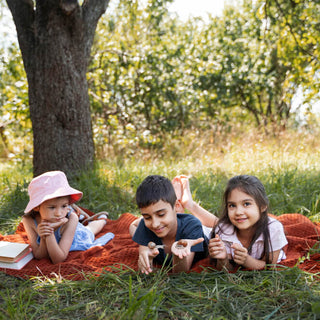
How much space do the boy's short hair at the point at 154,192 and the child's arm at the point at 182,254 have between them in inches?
11.9

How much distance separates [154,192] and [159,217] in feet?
0.58

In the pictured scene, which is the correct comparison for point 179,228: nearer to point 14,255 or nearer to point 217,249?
point 217,249

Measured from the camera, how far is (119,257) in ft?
9.22

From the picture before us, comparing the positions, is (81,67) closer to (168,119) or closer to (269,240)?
(269,240)

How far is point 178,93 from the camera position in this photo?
8344 millimetres

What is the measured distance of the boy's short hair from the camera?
2344 millimetres

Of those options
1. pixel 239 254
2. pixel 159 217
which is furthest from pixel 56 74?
pixel 239 254

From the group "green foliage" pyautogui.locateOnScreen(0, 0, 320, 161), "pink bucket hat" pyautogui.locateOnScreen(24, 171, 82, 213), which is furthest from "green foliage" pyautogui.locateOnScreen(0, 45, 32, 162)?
"pink bucket hat" pyautogui.locateOnScreen(24, 171, 82, 213)

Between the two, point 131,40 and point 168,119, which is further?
point 131,40

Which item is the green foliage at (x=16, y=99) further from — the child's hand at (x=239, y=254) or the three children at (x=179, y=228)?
the child's hand at (x=239, y=254)

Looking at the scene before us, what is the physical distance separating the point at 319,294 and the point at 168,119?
22.7 ft

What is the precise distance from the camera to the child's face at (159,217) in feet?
7.69

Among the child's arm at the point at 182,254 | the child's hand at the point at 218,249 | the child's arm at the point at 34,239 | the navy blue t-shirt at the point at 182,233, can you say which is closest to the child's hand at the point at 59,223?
the child's arm at the point at 34,239

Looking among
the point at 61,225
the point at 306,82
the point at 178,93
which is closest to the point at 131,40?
the point at 178,93
